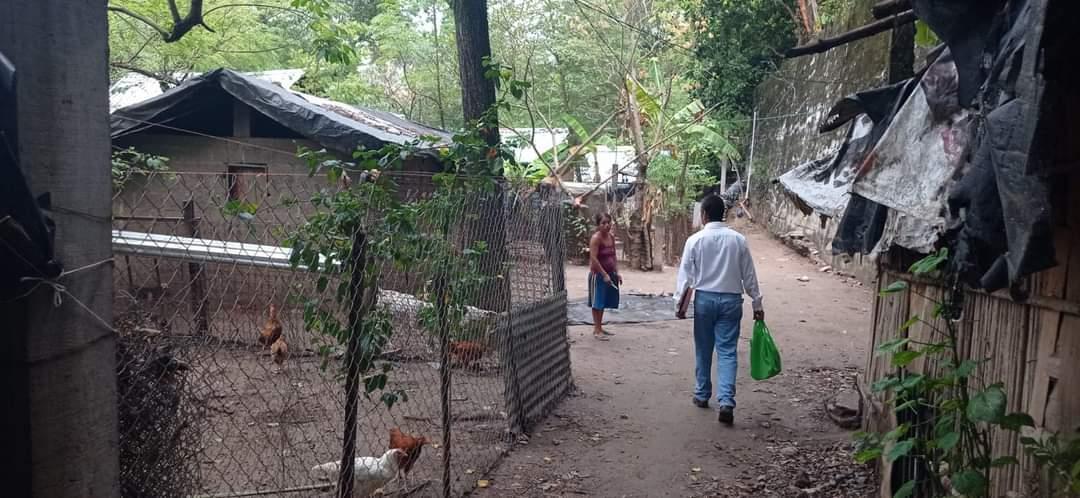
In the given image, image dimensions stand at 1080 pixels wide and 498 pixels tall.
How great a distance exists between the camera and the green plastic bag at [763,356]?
6469 mm

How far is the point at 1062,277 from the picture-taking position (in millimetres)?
2912

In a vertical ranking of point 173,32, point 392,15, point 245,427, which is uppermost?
point 392,15

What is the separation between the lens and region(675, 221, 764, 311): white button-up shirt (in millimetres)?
6719

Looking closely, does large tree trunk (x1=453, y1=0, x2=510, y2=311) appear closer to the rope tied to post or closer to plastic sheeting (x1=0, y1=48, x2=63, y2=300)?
the rope tied to post

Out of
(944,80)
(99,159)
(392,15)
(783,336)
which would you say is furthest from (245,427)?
(392,15)

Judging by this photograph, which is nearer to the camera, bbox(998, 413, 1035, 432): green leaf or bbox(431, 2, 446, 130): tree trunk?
bbox(998, 413, 1035, 432): green leaf

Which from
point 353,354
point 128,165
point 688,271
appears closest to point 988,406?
point 353,354

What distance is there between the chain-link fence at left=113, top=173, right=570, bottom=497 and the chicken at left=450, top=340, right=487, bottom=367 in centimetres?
2

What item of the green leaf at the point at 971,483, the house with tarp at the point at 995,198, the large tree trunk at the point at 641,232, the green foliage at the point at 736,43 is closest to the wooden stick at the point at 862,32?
the house with tarp at the point at 995,198

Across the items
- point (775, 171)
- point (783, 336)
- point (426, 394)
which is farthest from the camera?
point (775, 171)

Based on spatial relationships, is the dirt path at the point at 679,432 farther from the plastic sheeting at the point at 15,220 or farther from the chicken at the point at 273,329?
the plastic sheeting at the point at 15,220

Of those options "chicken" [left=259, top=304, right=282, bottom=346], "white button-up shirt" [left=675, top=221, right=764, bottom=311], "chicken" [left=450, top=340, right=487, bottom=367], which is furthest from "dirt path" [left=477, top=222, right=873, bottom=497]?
"chicken" [left=259, top=304, right=282, bottom=346]

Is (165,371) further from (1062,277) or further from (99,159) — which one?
(1062,277)

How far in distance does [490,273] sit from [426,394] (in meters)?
1.85
